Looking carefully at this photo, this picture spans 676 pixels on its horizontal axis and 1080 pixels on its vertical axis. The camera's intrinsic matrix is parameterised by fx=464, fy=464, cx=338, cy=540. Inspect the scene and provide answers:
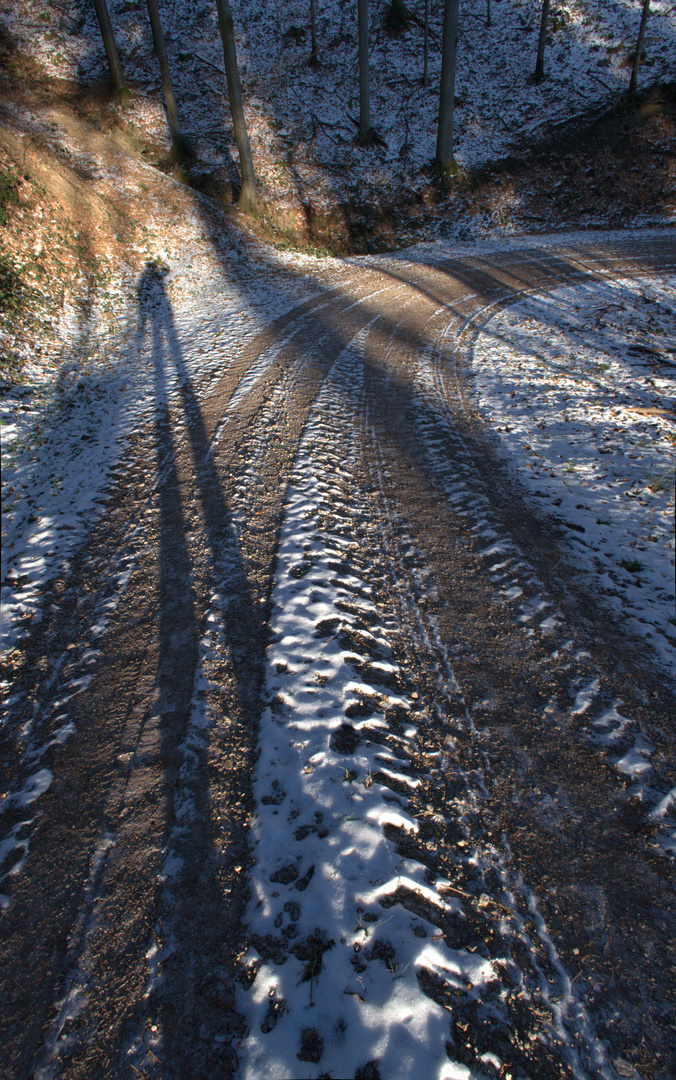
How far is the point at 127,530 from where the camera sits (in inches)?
198

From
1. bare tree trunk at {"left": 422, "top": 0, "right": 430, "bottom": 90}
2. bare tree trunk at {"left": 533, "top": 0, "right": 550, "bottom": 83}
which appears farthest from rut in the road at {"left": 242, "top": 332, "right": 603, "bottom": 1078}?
bare tree trunk at {"left": 533, "top": 0, "right": 550, "bottom": 83}

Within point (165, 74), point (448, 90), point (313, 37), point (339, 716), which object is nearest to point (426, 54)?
point (313, 37)

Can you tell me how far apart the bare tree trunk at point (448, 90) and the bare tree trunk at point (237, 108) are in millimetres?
7946

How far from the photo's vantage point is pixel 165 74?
16.8 meters

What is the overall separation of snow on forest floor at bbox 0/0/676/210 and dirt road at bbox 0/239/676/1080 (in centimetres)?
1885

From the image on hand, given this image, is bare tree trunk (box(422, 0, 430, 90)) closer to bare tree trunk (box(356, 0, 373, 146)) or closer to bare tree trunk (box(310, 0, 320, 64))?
bare tree trunk (box(356, 0, 373, 146))

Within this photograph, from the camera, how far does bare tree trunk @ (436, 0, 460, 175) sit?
1714 centimetres

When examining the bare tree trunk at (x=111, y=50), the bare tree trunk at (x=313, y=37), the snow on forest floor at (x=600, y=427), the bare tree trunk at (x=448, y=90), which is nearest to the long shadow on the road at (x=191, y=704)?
the snow on forest floor at (x=600, y=427)

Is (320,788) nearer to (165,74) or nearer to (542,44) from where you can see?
(165,74)

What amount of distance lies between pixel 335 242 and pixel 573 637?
18.1 metres

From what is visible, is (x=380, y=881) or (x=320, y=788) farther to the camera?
(x=320, y=788)

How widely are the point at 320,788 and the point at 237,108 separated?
20369 mm

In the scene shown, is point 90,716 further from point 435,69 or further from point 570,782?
point 435,69

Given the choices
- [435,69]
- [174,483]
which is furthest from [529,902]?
[435,69]
